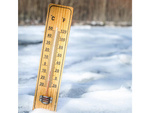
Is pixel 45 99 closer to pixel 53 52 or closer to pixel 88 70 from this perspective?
pixel 53 52

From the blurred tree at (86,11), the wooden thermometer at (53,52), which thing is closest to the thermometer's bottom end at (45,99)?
the wooden thermometer at (53,52)

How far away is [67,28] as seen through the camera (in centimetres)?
95

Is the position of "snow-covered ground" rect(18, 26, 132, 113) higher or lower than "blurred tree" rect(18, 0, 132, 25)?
lower

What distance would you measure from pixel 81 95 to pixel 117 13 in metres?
0.52

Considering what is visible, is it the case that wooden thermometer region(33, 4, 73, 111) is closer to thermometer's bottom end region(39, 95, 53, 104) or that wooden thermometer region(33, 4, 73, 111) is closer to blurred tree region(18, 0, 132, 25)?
thermometer's bottom end region(39, 95, 53, 104)

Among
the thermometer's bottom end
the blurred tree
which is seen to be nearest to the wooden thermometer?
the thermometer's bottom end

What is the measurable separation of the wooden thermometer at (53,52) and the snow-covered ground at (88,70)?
86 millimetres

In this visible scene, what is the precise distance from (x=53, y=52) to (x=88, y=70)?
32 cm

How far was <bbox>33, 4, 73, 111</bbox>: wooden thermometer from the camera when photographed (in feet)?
3.11

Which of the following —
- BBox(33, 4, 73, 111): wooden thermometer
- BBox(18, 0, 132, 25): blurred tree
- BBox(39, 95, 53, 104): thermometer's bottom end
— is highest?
BBox(18, 0, 132, 25): blurred tree

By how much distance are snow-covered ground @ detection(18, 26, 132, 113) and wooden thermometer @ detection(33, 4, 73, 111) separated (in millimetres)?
86

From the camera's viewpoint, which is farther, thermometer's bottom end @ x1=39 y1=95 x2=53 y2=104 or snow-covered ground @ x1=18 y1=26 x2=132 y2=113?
snow-covered ground @ x1=18 y1=26 x2=132 y2=113
